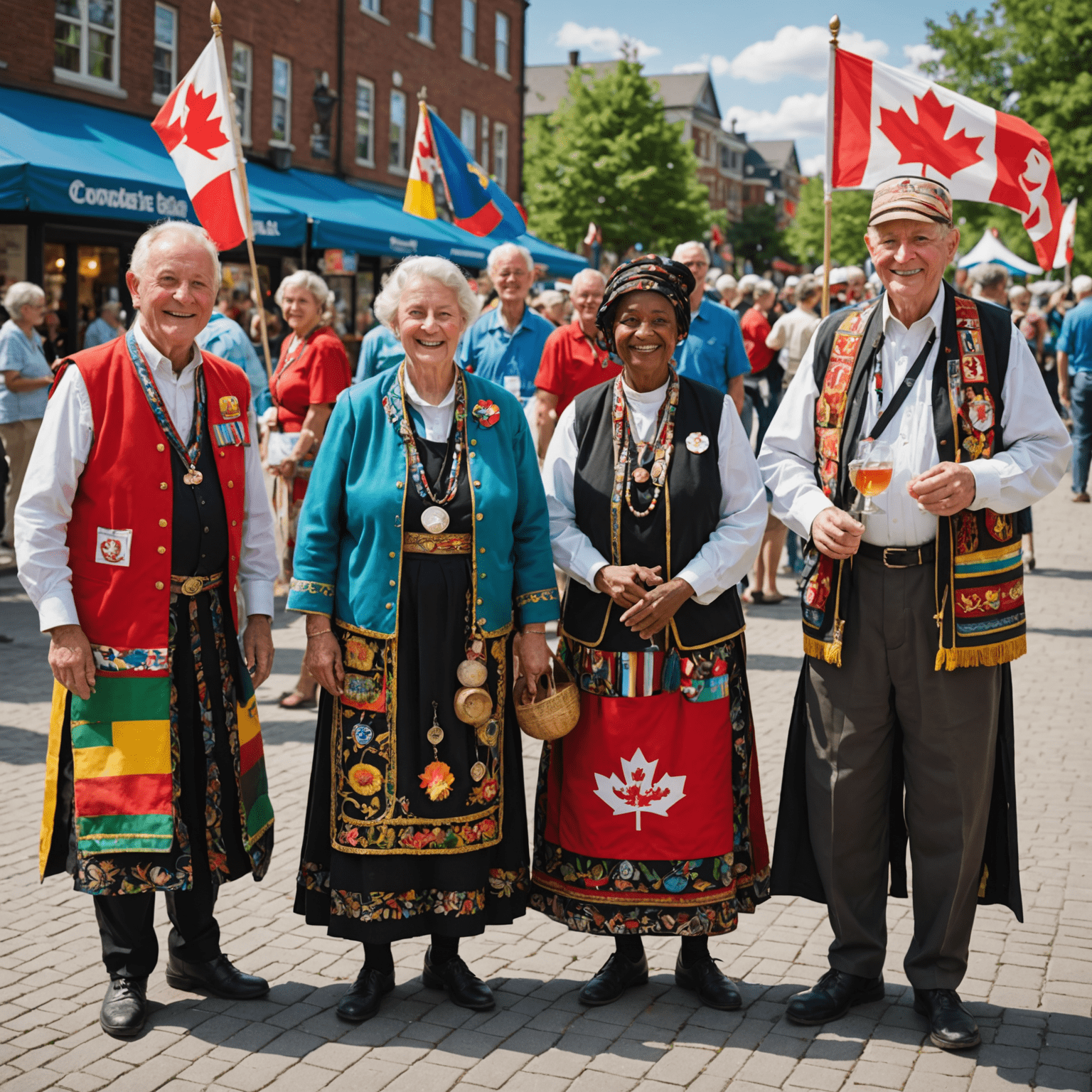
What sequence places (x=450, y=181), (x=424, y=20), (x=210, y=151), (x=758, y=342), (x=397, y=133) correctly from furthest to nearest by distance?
(x=424, y=20), (x=397, y=133), (x=758, y=342), (x=450, y=181), (x=210, y=151)

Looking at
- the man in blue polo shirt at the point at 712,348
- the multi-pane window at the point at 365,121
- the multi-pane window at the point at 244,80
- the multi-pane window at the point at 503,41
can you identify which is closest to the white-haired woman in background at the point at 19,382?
the man in blue polo shirt at the point at 712,348

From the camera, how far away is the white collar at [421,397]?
12.0ft

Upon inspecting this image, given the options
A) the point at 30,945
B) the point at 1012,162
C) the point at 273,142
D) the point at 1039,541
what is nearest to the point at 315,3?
the point at 273,142

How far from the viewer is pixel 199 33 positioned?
2050 cm

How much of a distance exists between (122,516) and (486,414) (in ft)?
3.46

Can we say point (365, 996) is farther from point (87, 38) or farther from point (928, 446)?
point (87, 38)

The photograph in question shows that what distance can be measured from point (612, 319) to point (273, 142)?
2037cm

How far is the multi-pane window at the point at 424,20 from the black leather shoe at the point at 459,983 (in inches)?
1086

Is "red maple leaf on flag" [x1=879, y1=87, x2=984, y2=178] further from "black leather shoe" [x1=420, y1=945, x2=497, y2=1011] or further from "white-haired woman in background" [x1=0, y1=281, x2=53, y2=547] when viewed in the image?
"white-haired woman in background" [x1=0, y1=281, x2=53, y2=547]

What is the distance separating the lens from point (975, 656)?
3.41m

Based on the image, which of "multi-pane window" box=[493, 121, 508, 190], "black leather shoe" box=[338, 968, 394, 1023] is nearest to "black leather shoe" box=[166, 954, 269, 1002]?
"black leather shoe" box=[338, 968, 394, 1023]

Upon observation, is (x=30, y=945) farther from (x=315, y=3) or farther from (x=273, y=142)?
(x=315, y=3)

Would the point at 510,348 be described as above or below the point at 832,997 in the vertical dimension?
above

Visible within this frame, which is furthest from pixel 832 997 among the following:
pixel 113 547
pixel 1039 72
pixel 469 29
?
pixel 1039 72
